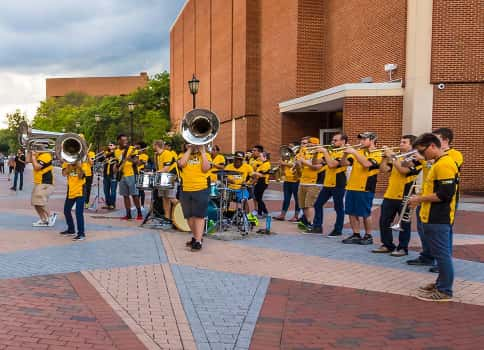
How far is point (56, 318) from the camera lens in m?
4.96

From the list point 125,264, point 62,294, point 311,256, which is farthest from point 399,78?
point 62,294

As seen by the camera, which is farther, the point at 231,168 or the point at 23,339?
the point at 231,168

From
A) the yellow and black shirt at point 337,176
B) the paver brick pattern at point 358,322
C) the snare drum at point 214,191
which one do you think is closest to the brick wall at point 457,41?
the yellow and black shirt at point 337,176

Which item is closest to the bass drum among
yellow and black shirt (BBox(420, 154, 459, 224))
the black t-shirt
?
yellow and black shirt (BBox(420, 154, 459, 224))

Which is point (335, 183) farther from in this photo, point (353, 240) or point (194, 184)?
point (194, 184)

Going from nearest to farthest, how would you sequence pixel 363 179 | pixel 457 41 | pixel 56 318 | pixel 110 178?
pixel 56 318, pixel 363 179, pixel 110 178, pixel 457 41

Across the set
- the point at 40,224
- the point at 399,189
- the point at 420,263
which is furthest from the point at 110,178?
the point at 420,263

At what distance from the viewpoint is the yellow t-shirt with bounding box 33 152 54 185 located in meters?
10.1

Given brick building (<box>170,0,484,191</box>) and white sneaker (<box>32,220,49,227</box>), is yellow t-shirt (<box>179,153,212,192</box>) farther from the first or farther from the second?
brick building (<box>170,0,484,191</box>)

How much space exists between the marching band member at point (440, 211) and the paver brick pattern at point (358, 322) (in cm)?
25

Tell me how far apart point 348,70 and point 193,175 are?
636 inches

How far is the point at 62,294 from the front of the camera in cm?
573

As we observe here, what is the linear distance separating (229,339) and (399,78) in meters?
16.4

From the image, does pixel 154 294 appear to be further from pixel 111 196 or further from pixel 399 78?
pixel 399 78
